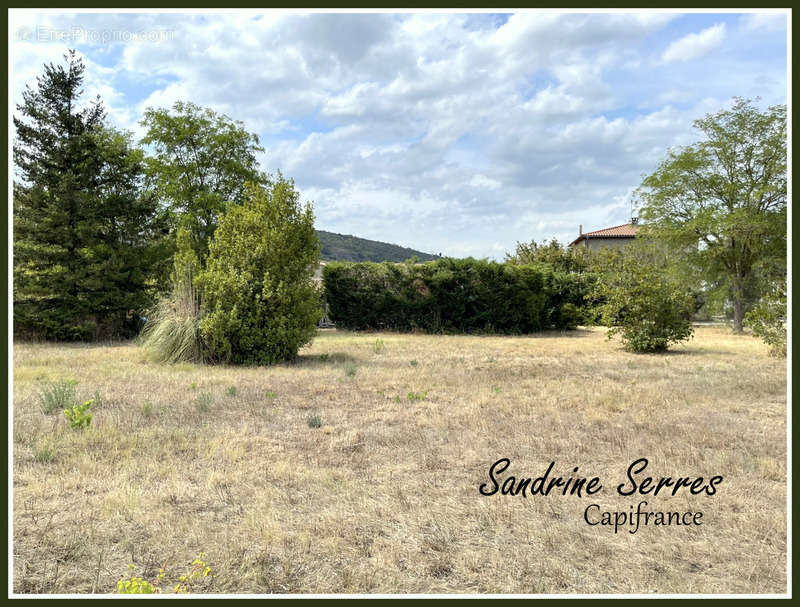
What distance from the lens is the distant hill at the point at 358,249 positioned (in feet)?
201

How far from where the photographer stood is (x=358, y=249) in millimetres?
65750

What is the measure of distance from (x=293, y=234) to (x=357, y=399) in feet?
16.0

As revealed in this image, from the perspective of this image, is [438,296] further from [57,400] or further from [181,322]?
[57,400]

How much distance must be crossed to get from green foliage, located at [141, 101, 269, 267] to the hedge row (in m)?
8.24

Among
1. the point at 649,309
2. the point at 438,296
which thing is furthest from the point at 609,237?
the point at 649,309

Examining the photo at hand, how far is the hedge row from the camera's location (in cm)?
2003

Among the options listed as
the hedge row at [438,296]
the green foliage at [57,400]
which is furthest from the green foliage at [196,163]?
the green foliage at [57,400]

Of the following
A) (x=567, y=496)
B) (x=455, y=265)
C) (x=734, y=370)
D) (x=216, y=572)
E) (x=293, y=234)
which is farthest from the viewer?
(x=455, y=265)

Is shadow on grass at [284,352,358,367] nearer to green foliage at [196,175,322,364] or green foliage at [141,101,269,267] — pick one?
green foliage at [196,175,322,364]

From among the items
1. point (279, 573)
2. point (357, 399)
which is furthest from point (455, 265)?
point (279, 573)

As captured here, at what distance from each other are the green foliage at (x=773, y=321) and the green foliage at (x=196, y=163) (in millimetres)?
20920

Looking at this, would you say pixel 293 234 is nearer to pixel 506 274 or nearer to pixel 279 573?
pixel 279 573

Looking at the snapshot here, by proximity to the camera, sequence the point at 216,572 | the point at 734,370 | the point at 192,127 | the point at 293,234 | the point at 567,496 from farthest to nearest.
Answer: the point at 192,127, the point at 293,234, the point at 734,370, the point at 567,496, the point at 216,572

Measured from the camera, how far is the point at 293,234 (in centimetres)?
1093
